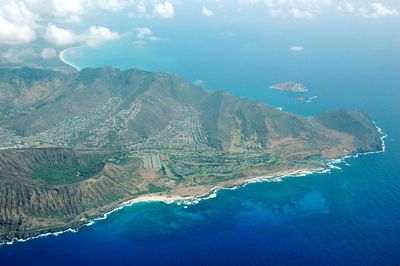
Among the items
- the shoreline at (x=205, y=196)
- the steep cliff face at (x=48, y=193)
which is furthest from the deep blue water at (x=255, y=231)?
the steep cliff face at (x=48, y=193)

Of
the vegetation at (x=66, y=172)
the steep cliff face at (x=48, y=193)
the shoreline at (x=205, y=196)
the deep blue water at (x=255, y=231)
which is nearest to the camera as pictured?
the deep blue water at (x=255, y=231)

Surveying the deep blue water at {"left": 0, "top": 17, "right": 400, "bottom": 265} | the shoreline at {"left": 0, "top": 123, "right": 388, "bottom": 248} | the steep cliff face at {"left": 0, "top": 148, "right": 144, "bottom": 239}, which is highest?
the steep cliff face at {"left": 0, "top": 148, "right": 144, "bottom": 239}

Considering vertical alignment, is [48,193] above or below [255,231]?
above

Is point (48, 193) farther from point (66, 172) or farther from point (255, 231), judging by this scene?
point (255, 231)

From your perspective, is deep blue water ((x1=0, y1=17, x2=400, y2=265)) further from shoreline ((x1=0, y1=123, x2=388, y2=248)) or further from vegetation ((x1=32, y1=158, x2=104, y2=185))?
vegetation ((x1=32, y1=158, x2=104, y2=185))

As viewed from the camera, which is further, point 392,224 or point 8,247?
point 392,224

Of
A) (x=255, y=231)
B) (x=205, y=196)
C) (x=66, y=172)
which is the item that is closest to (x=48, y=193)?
(x=66, y=172)

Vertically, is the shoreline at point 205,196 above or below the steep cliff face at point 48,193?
below

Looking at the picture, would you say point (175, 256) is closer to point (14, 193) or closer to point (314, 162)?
point (14, 193)

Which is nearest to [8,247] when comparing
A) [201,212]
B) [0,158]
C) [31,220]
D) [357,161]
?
[31,220]

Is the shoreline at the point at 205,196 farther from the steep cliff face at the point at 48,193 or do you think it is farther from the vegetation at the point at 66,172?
the vegetation at the point at 66,172

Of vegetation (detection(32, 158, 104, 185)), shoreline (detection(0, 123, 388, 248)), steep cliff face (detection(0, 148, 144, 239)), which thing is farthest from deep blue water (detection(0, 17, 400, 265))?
vegetation (detection(32, 158, 104, 185))
